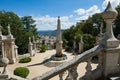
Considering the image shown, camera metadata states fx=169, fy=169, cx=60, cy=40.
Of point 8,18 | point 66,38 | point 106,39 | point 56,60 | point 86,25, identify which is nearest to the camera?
point 106,39

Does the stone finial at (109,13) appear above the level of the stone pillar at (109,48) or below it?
above

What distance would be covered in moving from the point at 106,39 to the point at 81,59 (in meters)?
0.95

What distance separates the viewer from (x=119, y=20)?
3725 centimetres

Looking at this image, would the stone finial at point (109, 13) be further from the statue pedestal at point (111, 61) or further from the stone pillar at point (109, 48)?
the statue pedestal at point (111, 61)

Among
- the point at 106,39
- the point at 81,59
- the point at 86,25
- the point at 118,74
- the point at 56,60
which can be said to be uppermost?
the point at 86,25

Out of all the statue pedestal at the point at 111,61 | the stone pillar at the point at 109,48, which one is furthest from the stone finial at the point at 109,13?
the statue pedestal at the point at 111,61

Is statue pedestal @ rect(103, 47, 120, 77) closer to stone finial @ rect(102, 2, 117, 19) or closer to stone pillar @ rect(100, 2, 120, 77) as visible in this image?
stone pillar @ rect(100, 2, 120, 77)

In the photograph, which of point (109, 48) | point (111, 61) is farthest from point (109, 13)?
point (111, 61)

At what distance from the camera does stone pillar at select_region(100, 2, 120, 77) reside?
4.91m

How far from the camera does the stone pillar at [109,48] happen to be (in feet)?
16.1

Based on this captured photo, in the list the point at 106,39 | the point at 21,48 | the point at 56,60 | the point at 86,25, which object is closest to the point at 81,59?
the point at 106,39

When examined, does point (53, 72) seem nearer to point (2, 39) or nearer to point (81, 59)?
point (81, 59)

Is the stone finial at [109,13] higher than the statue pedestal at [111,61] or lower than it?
higher

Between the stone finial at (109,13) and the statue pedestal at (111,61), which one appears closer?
the stone finial at (109,13)
